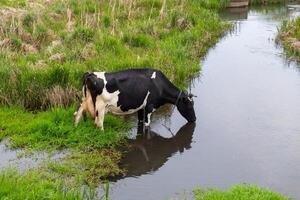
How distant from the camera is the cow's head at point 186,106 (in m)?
9.84

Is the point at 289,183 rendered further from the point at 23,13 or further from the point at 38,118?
the point at 23,13

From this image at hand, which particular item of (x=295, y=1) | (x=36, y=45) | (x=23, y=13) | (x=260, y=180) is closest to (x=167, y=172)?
(x=260, y=180)

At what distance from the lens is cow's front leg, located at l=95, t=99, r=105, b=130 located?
8.76 m

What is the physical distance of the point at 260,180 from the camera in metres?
7.61

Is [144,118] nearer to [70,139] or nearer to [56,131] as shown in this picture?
[70,139]

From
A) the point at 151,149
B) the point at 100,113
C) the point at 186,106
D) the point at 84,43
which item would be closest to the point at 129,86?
the point at 100,113

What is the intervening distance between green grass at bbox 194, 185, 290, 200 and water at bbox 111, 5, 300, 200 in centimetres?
39

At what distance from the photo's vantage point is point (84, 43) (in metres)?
12.3

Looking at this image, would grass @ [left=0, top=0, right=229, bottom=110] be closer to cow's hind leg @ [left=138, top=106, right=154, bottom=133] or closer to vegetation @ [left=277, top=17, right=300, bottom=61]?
cow's hind leg @ [left=138, top=106, right=154, bottom=133]

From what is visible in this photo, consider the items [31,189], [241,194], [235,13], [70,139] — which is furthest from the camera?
[235,13]

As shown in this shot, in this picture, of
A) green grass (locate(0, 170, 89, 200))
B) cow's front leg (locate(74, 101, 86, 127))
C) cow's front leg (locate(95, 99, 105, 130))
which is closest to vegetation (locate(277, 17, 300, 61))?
cow's front leg (locate(95, 99, 105, 130))

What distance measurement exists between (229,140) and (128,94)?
75.6 inches

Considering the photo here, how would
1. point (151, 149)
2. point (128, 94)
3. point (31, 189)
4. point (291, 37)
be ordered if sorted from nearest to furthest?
1. point (31, 189)
2. point (151, 149)
3. point (128, 94)
4. point (291, 37)

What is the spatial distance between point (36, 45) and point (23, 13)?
1894 millimetres
